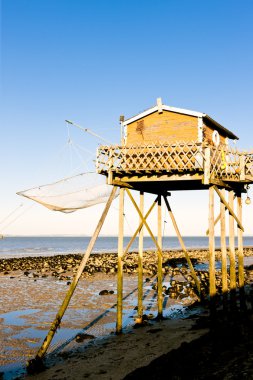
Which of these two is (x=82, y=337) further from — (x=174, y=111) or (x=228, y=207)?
(x=174, y=111)

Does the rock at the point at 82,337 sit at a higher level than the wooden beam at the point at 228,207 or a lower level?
lower

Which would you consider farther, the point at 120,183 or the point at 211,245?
the point at 120,183

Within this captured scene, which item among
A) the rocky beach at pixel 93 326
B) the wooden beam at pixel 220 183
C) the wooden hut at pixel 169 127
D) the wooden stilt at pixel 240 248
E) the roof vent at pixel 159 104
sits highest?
the roof vent at pixel 159 104

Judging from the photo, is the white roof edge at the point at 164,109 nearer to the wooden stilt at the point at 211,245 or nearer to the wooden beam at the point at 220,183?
the wooden beam at the point at 220,183

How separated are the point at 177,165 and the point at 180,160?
12.2 inches

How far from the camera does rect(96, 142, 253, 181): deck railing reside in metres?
15.1

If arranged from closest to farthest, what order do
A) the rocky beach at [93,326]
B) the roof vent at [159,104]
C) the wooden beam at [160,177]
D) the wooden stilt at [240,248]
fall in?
the rocky beach at [93,326]
the wooden beam at [160,177]
the roof vent at [159,104]
the wooden stilt at [240,248]

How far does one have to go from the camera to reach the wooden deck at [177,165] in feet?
49.6

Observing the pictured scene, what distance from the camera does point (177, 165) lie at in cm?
1523

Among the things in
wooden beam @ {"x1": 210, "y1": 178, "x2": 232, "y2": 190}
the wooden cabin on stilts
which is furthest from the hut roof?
wooden beam @ {"x1": 210, "y1": 178, "x2": 232, "y2": 190}

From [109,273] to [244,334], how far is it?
1161 inches

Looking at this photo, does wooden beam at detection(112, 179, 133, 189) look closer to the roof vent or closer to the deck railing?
the deck railing

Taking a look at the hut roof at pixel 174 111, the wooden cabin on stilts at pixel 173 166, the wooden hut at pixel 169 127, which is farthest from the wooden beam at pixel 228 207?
the hut roof at pixel 174 111

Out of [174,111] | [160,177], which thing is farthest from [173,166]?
[174,111]
